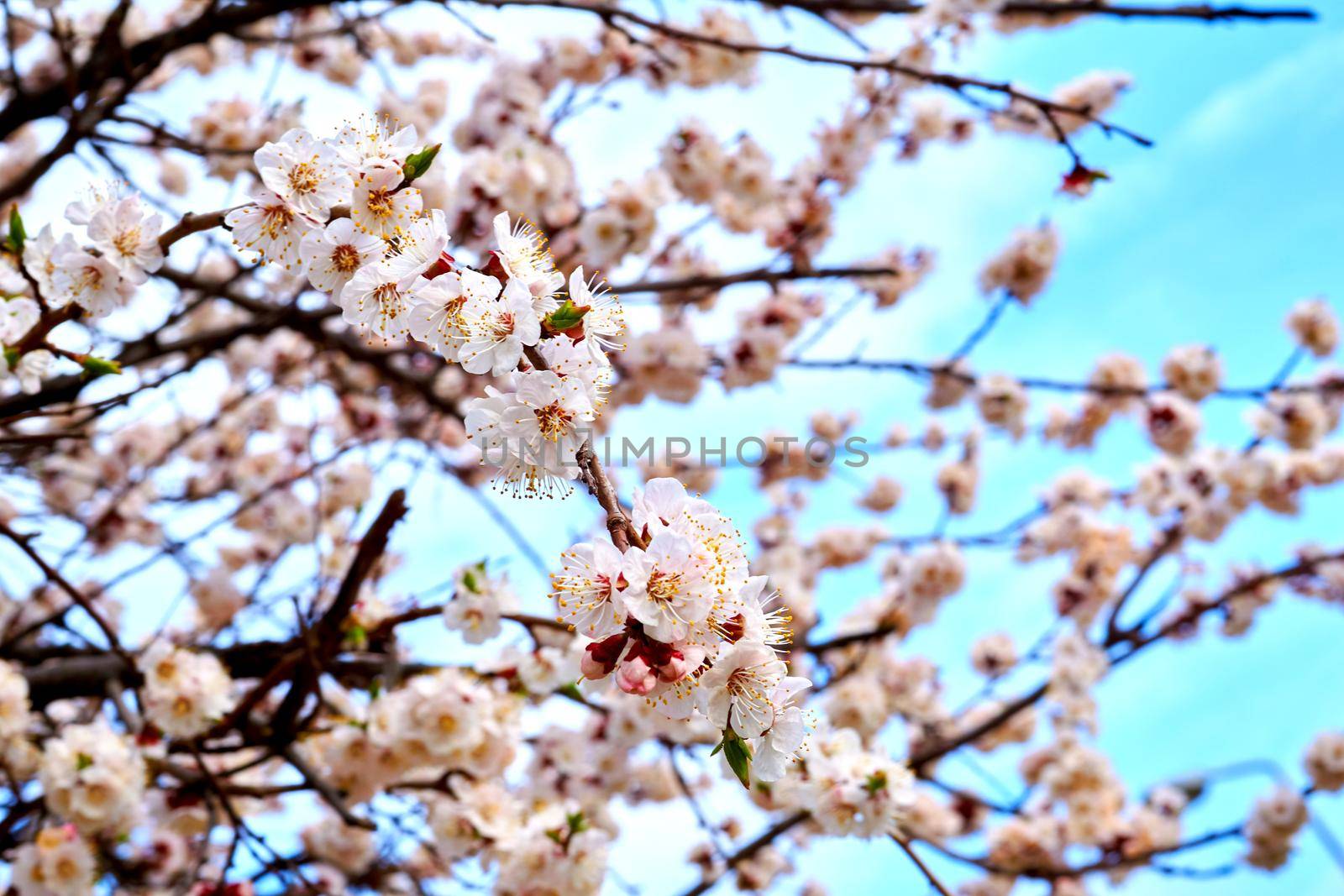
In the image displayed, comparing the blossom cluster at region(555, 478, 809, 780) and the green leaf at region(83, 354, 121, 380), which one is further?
the green leaf at region(83, 354, 121, 380)

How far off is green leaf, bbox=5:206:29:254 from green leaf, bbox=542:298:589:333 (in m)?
1.20

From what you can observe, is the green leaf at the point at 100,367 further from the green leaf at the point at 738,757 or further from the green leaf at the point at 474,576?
the green leaf at the point at 738,757

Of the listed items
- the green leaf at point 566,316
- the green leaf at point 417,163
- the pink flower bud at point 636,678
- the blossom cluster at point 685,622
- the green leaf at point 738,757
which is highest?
the green leaf at point 417,163

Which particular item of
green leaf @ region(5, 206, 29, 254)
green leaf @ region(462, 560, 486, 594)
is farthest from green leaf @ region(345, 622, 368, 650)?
green leaf @ region(5, 206, 29, 254)

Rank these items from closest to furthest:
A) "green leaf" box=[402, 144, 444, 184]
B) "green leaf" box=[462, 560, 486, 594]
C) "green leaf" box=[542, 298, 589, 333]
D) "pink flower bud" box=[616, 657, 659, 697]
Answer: "pink flower bud" box=[616, 657, 659, 697] < "green leaf" box=[542, 298, 589, 333] < "green leaf" box=[402, 144, 444, 184] < "green leaf" box=[462, 560, 486, 594]

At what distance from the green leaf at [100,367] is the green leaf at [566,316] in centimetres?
99

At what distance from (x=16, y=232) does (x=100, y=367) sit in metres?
0.32

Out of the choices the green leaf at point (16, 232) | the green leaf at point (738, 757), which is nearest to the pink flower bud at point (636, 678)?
the green leaf at point (738, 757)

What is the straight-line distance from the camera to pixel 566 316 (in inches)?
58.2

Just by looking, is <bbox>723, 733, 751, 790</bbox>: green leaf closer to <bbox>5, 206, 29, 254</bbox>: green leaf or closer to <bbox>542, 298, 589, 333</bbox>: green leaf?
<bbox>542, 298, 589, 333</bbox>: green leaf

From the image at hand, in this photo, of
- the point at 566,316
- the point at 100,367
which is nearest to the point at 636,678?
the point at 566,316

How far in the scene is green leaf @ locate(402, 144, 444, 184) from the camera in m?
1.65

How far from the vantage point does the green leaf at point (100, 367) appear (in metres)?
1.94

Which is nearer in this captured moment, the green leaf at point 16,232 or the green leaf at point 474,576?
the green leaf at point 16,232
